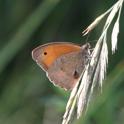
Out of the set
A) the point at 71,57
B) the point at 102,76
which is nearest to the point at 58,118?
the point at 71,57

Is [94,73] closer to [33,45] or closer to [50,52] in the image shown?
[50,52]

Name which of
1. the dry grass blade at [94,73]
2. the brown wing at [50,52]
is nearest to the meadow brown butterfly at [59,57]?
the brown wing at [50,52]

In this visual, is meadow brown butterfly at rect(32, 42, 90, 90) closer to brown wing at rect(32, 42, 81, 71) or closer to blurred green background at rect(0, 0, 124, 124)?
brown wing at rect(32, 42, 81, 71)

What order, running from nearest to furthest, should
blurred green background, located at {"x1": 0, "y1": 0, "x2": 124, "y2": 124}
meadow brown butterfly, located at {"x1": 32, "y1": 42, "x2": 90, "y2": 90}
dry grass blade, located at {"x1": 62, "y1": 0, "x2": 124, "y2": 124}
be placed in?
dry grass blade, located at {"x1": 62, "y1": 0, "x2": 124, "y2": 124}
meadow brown butterfly, located at {"x1": 32, "y1": 42, "x2": 90, "y2": 90}
blurred green background, located at {"x1": 0, "y1": 0, "x2": 124, "y2": 124}

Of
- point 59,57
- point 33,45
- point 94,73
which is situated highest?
point 33,45

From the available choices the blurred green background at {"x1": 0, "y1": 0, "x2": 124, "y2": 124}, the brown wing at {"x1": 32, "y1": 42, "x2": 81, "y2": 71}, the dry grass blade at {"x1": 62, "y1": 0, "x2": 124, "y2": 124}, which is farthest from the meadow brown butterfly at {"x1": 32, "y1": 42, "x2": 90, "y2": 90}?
the blurred green background at {"x1": 0, "y1": 0, "x2": 124, "y2": 124}

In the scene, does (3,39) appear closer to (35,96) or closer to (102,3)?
(35,96)

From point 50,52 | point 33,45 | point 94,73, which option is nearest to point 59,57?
point 50,52

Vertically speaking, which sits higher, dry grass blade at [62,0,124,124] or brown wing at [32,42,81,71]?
brown wing at [32,42,81,71]
